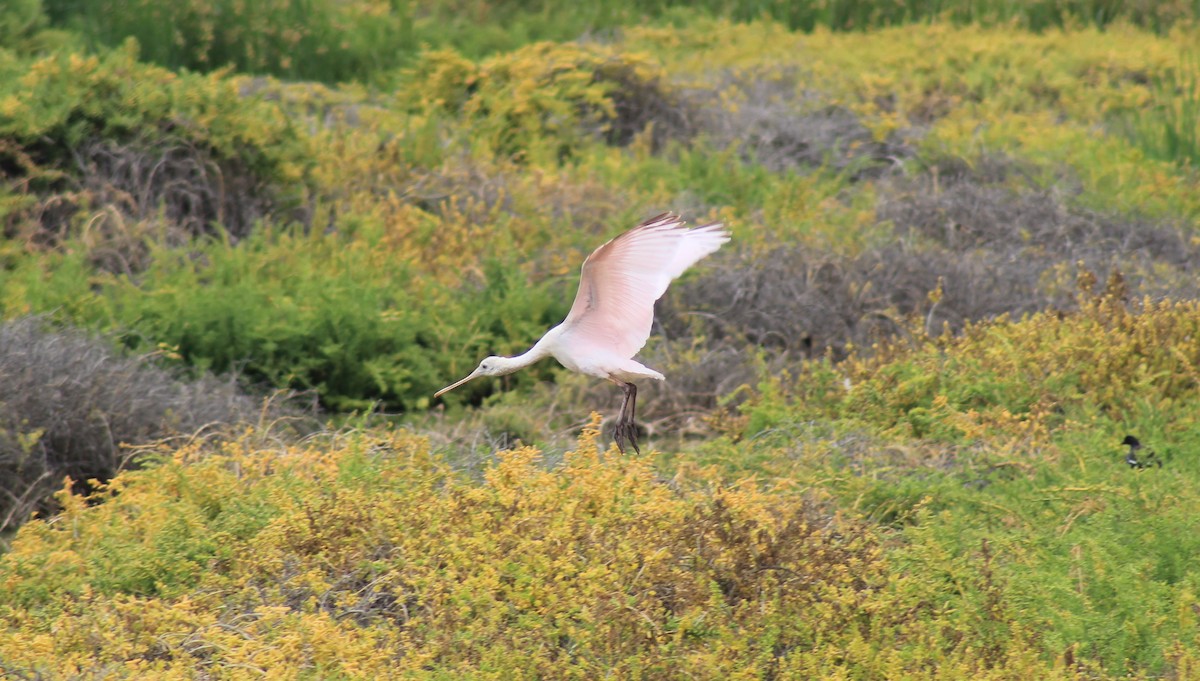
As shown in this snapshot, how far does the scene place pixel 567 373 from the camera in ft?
23.3

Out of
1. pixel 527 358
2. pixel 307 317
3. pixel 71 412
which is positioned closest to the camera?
pixel 527 358

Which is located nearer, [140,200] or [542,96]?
[140,200]

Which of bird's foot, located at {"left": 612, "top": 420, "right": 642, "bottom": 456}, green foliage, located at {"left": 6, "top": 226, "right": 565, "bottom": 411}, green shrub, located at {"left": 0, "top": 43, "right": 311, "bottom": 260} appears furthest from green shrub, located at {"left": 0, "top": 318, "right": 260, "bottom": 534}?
bird's foot, located at {"left": 612, "top": 420, "right": 642, "bottom": 456}

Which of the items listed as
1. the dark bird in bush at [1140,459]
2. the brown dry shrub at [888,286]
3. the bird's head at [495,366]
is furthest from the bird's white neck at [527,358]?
the brown dry shrub at [888,286]

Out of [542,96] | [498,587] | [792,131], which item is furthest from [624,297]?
[792,131]

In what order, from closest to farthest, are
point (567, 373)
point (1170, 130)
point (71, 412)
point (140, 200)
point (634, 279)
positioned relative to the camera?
1. point (634, 279)
2. point (71, 412)
3. point (567, 373)
4. point (140, 200)
5. point (1170, 130)

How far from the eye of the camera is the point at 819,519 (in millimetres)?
Result: 4621

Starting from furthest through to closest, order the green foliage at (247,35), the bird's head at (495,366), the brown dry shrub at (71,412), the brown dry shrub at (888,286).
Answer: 1. the green foliage at (247,35)
2. the brown dry shrub at (888,286)
3. the brown dry shrub at (71,412)
4. the bird's head at (495,366)

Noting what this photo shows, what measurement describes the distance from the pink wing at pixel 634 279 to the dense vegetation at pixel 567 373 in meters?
0.36

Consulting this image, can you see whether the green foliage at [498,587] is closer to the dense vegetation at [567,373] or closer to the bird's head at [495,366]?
the dense vegetation at [567,373]

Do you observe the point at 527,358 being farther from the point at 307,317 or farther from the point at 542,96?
the point at 542,96

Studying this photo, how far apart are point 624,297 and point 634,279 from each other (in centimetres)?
7

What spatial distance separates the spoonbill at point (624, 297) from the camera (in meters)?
4.72

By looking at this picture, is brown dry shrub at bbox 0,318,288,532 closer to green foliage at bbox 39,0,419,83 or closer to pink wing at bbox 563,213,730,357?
pink wing at bbox 563,213,730,357
